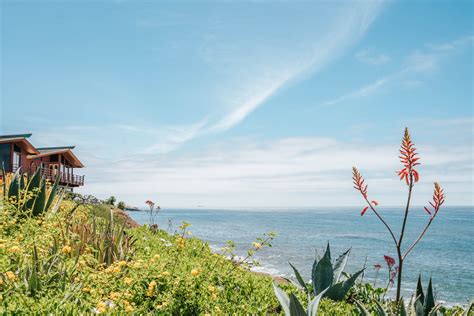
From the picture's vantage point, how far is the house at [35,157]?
3253 centimetres

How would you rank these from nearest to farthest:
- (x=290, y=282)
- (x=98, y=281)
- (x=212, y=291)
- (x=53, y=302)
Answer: (x=53, y=302) < (x=98, y=281) < (x=212, y=291) < (x=290, y=282)

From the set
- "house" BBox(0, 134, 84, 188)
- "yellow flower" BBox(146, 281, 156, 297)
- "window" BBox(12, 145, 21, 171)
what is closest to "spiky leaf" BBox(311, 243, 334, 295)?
"yellow flower" BBox(146, 281, 156, 297)

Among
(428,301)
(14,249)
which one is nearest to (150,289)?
(14,249)

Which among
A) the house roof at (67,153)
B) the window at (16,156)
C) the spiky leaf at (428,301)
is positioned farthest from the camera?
the house roof at (67,153)

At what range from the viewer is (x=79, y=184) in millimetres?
45125

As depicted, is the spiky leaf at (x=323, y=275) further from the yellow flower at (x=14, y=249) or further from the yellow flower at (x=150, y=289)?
the yellow flower at (x=14, y=249)

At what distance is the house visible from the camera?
3253 centimetres

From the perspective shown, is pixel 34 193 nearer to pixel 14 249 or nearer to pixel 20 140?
pixel 14 249

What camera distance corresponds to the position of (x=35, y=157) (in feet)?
122

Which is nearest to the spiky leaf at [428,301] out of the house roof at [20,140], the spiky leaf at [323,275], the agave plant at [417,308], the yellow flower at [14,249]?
the agave plant at [417,308]

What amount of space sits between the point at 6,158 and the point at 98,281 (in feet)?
112

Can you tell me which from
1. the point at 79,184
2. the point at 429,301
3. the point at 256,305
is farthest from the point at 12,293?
the point at 79,184

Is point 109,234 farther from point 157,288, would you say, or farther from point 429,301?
point 429,301

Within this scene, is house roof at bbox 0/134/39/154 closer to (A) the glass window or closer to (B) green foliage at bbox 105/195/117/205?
(A) the glass window
